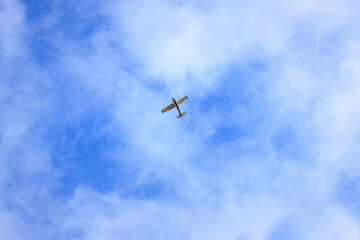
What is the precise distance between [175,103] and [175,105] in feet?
3.70

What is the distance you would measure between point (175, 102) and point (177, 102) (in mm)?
3275

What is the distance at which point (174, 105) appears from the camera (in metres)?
113

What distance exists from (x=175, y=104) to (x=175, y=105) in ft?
2.01

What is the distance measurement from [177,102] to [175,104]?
2.64 metres

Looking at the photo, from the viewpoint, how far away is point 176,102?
113 m

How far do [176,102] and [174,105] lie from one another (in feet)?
4.52

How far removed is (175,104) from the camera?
370ft

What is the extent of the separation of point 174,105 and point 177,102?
2.47 m

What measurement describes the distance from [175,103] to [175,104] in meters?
0.52

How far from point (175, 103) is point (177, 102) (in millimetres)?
2897

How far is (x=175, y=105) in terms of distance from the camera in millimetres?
113188

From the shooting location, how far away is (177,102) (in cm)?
11506

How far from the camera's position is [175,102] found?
11188cm
